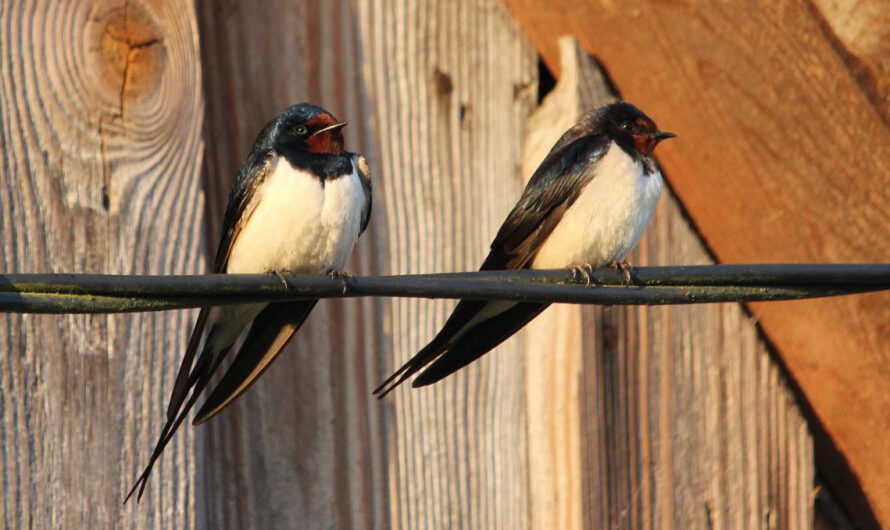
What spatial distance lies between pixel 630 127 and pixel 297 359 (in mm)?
922

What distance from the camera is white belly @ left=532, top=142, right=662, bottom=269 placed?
284 cm

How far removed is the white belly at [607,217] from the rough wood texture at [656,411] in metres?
0.07

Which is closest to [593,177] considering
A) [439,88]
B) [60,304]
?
[439,88]

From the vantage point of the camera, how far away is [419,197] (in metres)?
2.79

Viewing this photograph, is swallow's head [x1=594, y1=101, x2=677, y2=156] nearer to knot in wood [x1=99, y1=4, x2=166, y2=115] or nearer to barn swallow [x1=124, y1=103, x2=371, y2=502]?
barn swallow [x1=124, y1=103, x2=371, y2=502]

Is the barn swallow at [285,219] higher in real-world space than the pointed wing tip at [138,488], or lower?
higher

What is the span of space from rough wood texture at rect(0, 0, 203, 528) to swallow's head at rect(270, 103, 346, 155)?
0.70 ft

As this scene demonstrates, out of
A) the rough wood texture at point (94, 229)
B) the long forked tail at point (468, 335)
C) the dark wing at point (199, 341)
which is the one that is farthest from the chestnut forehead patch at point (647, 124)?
the rough wood texture at point (94, 229)

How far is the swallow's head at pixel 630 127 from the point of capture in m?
2.84

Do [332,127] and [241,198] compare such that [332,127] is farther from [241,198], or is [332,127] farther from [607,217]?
[607,217]

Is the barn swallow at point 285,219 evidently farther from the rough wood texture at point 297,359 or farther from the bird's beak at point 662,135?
the bird's beak at point 662,135

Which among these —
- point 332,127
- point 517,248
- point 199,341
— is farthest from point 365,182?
point 199,341

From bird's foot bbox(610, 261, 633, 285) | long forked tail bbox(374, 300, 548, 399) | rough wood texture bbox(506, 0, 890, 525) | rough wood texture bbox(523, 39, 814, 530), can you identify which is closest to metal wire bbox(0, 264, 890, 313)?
bird's foot bbox(610, 261, 633, 285)

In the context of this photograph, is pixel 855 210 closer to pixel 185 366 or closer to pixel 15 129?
pixel 185 366
